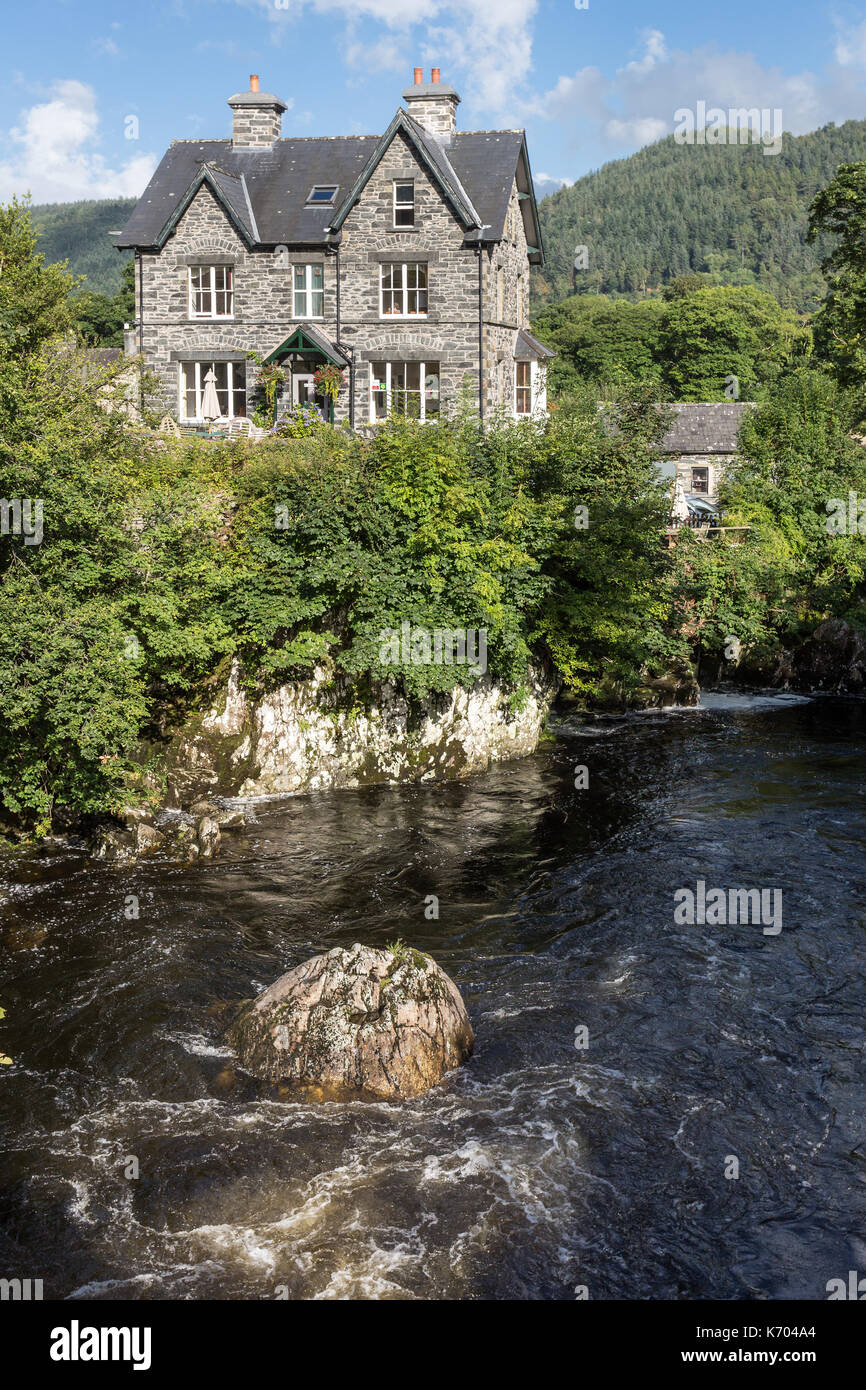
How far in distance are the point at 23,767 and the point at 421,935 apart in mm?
7995

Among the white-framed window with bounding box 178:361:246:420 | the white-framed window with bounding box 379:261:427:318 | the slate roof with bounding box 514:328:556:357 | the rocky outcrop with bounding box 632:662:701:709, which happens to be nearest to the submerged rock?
the rocky outcrop with bounding box 632:662:701:709

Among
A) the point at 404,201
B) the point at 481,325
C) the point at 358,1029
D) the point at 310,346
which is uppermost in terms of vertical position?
the point at 404,201

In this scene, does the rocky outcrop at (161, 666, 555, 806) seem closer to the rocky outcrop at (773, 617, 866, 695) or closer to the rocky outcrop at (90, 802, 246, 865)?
the rocky outcrop at (90, 802, 246, 865)

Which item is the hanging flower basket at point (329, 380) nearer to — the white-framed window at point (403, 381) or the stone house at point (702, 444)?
the white-framed window at point (403, 381)

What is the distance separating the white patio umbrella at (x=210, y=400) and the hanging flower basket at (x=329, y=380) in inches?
143

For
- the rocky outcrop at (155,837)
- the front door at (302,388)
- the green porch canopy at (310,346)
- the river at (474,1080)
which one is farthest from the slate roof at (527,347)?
the rocky outcrop at (155,837)

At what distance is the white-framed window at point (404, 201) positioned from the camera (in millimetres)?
38406

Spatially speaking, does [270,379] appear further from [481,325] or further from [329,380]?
[481,325]

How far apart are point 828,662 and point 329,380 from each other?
782 inches

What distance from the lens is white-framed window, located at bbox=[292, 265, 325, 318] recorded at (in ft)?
130

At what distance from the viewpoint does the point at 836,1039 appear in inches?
533

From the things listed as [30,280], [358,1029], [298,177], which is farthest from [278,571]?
[298,177]

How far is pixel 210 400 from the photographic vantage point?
124 feet

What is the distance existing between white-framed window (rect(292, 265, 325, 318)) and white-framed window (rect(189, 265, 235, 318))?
2.41 metres
